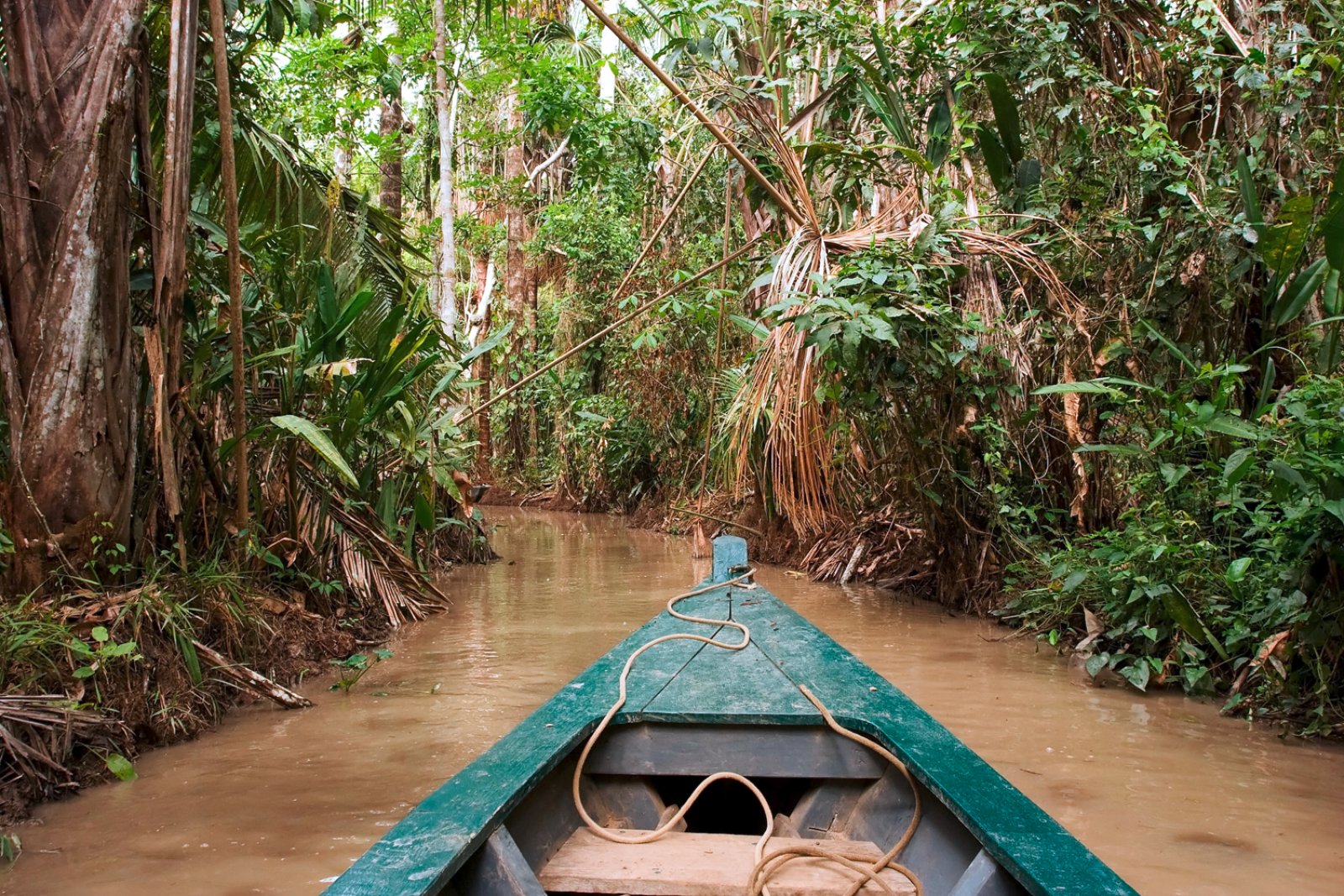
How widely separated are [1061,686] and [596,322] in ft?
32.7

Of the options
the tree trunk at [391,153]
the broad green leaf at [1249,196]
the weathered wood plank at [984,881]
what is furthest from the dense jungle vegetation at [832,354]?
the tree trunk at [391,153]

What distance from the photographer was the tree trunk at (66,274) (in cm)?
357

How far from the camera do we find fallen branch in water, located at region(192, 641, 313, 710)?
3977 mm

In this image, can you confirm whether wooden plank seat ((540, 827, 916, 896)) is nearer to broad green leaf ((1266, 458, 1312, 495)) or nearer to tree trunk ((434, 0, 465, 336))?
broad green leaf ((1266, 458, 1312, 495))

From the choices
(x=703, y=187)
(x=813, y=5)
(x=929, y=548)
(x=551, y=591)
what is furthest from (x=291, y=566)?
(x=703, y=187)

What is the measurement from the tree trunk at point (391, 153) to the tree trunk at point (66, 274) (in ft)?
18.5

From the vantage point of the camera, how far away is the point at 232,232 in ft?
13.3

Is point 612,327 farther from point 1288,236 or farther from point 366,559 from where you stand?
point 1288,236

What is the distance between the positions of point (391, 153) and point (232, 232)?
613 cm

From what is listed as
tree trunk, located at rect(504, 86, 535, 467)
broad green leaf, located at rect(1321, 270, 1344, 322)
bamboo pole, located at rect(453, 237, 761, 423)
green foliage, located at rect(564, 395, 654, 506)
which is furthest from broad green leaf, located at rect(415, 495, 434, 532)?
tree trunk, located at rect(504, 86, 535, 467)

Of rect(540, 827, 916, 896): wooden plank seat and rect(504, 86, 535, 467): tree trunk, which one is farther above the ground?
rect(504, 86, 535, 467): tree trunk

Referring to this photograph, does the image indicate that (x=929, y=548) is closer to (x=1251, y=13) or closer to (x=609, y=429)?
(x=1251, y=13)

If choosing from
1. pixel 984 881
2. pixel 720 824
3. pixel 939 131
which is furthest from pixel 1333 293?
pixel 984 881

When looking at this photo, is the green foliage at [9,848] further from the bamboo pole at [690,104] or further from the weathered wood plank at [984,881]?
the bamboo pole at [690,104]
